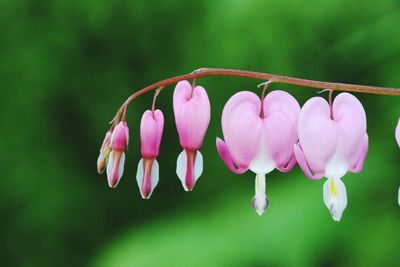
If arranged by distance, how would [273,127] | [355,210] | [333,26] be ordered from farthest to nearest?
[333,26]
[355,210]
[273,127]

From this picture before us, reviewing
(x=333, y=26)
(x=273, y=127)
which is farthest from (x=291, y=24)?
(x=273, y=127)

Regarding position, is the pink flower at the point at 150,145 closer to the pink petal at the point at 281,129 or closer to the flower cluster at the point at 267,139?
the flower cluster at the point at 267,139

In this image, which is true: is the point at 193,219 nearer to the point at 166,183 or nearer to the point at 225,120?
the point at 166,183

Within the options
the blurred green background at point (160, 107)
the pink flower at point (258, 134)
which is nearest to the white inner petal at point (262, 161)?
the pink flower at point (258, 134)

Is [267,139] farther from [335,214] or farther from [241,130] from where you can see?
[335,214]

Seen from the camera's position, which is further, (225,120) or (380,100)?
(380,100)

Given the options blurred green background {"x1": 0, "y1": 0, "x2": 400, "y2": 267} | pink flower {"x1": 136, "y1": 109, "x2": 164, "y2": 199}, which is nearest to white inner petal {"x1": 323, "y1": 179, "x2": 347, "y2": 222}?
pink flower {"x1": 136, "y1": 109, "x2": 164, "y2": 199}
